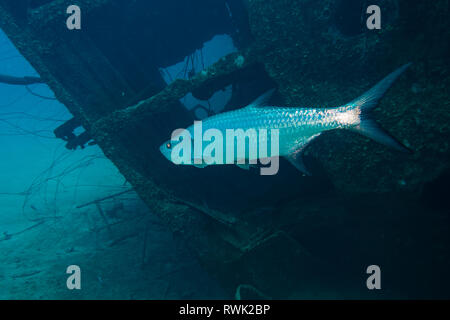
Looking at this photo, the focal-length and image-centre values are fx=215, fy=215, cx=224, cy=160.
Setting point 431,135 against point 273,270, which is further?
point 273,270

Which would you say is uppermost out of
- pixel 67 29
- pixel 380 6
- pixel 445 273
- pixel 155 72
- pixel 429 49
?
pixel 155 72

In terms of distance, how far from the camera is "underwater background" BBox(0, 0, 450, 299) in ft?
7.68

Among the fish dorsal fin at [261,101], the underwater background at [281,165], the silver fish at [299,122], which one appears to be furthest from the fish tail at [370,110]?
the fish dorsal fin at [261,101]

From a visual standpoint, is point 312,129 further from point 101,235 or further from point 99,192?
point 99,192

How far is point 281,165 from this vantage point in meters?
3.56

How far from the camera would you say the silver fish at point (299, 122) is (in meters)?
1.99

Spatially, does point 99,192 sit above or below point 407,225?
above

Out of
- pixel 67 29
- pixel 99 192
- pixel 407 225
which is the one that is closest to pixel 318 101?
pixel 407 225

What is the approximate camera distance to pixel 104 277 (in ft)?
12.6

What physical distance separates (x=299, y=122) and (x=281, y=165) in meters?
1.52

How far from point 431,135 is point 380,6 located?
155 centimetres

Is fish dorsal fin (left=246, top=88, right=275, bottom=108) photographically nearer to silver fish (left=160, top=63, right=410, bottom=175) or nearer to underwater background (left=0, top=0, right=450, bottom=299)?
silver fish (left=160, top=63, right=410, bottom=175)

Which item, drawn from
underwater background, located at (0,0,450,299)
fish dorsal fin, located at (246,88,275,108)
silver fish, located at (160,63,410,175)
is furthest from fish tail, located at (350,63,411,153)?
fish dorsal fin, located at (246,88,275,108)

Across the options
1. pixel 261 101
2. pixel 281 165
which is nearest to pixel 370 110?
pixel 261 101
